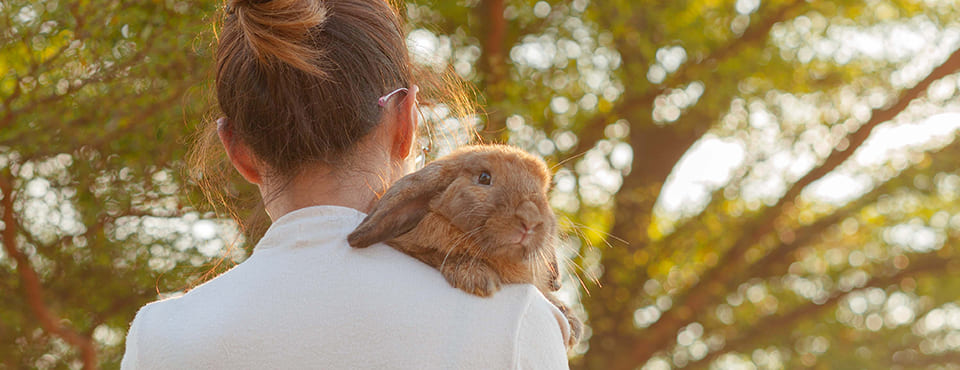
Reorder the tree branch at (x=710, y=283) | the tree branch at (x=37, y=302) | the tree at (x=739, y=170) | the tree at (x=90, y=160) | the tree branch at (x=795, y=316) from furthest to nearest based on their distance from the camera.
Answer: the tree branch at (x=795, y=316), the tree branch at (x=710, y=283), the tree at (x=739, y=170), the tree branch at (x=37, y=302), the tree at (x=90, y=160)

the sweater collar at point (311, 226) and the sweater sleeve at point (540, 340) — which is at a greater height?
the sweater collar at point (311, 226)

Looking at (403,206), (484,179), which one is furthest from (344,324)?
(484,179)

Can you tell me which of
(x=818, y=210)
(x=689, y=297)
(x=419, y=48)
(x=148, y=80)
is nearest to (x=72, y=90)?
(x=148, y=80)

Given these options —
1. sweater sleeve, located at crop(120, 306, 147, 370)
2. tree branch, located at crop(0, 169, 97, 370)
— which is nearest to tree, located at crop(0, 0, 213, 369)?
tree branch, located at crop(0, 169, 97, 370)

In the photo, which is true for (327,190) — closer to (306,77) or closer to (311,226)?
(311,226)

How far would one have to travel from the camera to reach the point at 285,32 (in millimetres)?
1986

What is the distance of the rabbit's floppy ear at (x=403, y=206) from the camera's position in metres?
1.85

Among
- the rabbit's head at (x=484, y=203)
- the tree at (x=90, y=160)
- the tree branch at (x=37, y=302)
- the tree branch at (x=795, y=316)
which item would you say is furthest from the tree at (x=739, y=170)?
the rabbit's head at (x=484, y=203)

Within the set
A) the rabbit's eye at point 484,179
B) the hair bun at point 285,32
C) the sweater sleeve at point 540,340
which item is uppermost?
the hair bun at point 285,32

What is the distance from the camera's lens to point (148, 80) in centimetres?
550

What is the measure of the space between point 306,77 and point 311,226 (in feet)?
1.09

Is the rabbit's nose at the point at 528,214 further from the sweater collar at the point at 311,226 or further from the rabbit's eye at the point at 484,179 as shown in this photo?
the sweater collar at the point at 311,226

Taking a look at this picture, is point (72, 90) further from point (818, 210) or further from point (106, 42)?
point (818, 210)

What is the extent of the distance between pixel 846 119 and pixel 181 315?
8.44m
